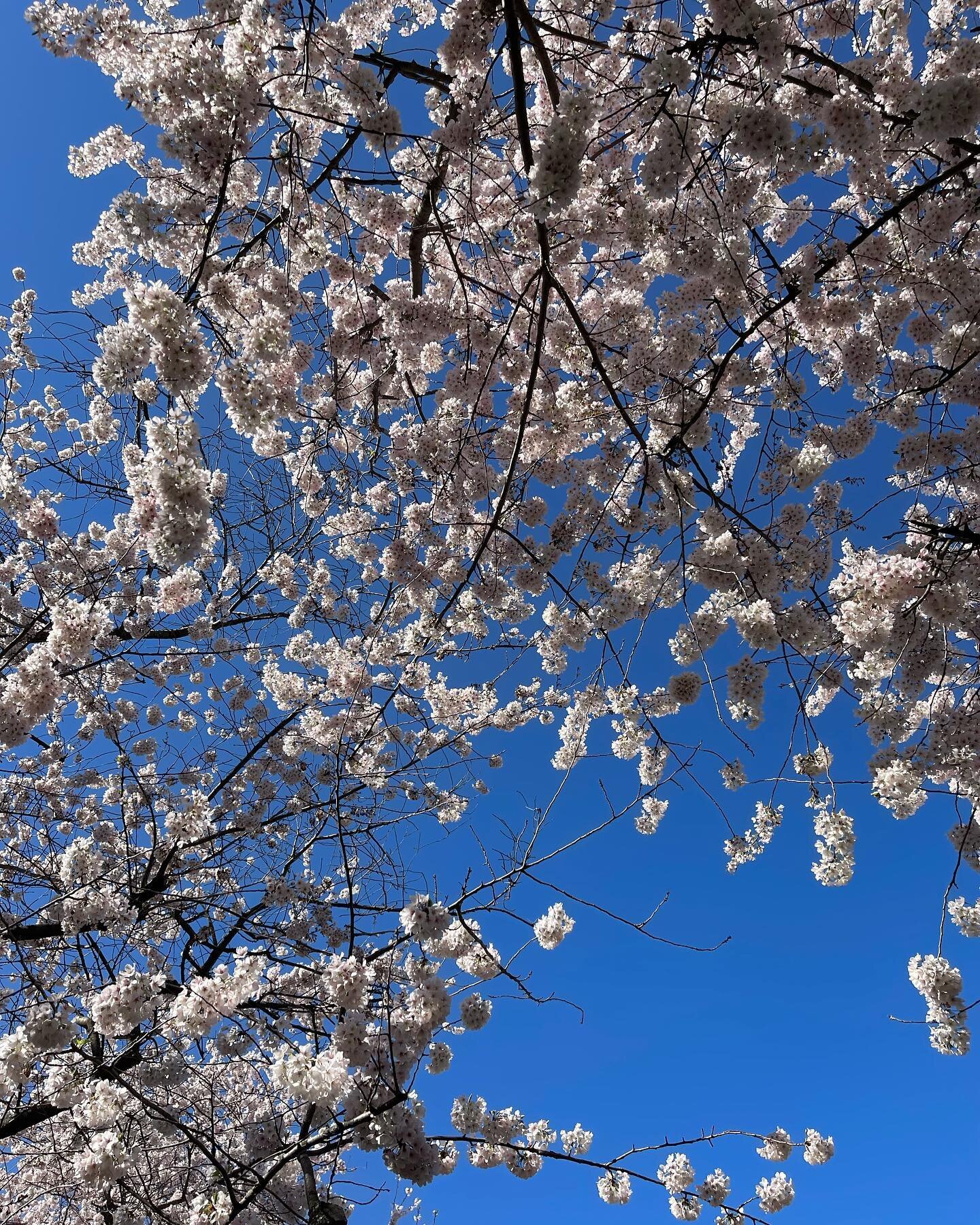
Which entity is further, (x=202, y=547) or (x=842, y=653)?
(x=842, y=653)

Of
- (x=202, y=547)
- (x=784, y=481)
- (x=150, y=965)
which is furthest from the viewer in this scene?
(x=150, y=965)

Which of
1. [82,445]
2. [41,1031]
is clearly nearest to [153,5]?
[82,445]

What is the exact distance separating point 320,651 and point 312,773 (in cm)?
144

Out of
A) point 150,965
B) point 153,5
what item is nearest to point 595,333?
point 153,5

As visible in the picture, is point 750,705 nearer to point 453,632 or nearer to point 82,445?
point 453,632

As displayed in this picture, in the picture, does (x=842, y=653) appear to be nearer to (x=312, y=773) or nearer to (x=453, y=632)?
(x=453, y=632)

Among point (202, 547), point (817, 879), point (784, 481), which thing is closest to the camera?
point (202, 547)

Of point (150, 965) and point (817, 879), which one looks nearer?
point (817, 879)

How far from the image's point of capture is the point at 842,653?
441cm

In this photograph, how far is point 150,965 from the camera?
602 centimetres

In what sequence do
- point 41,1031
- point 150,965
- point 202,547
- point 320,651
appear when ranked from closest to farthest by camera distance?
1. point 202,547
2. point 41,1031
3. point 150,965
4. point 320,651

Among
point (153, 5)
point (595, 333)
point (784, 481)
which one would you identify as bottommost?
point (784, 481)

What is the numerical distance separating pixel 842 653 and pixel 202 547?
151 inches

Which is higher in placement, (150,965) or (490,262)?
(490,262)
